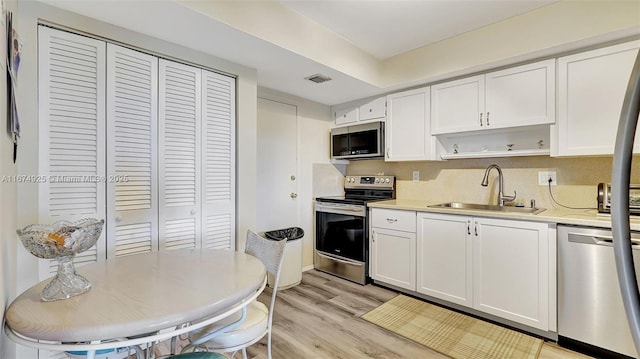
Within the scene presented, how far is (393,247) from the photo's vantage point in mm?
2934

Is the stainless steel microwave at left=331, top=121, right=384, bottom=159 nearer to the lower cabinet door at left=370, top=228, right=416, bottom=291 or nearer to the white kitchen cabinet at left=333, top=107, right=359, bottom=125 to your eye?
the white kitchen cabinet at left=333, top=107, right=359, bottom=125

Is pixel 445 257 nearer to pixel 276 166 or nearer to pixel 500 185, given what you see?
pixel 500 185

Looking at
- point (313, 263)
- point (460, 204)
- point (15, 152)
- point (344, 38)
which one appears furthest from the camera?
point (313, 263)

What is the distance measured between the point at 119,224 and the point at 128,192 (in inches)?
8.4

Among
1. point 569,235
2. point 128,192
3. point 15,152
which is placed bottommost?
point 569,235

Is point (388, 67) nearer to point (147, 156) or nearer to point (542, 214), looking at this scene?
point (542, 214)

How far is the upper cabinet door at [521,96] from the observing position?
2.25 m

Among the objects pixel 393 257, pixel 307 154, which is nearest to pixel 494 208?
pixel 393 257

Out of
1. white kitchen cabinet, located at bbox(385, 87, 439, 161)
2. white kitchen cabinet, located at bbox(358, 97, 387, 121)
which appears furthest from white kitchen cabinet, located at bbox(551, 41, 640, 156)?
white kitchen cabinet, located at bbox(358, 97, 387, 121)

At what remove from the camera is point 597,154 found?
205 centimetres

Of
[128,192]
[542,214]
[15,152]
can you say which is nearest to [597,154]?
[542,214]

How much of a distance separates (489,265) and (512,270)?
155 mm

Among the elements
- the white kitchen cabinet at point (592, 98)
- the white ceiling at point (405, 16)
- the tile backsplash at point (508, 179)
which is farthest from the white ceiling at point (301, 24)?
the tile backsplash at point (508, 179)

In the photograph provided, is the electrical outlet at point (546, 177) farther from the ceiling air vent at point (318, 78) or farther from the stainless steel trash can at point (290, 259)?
the stainless steel trash can at point (290, 259)
